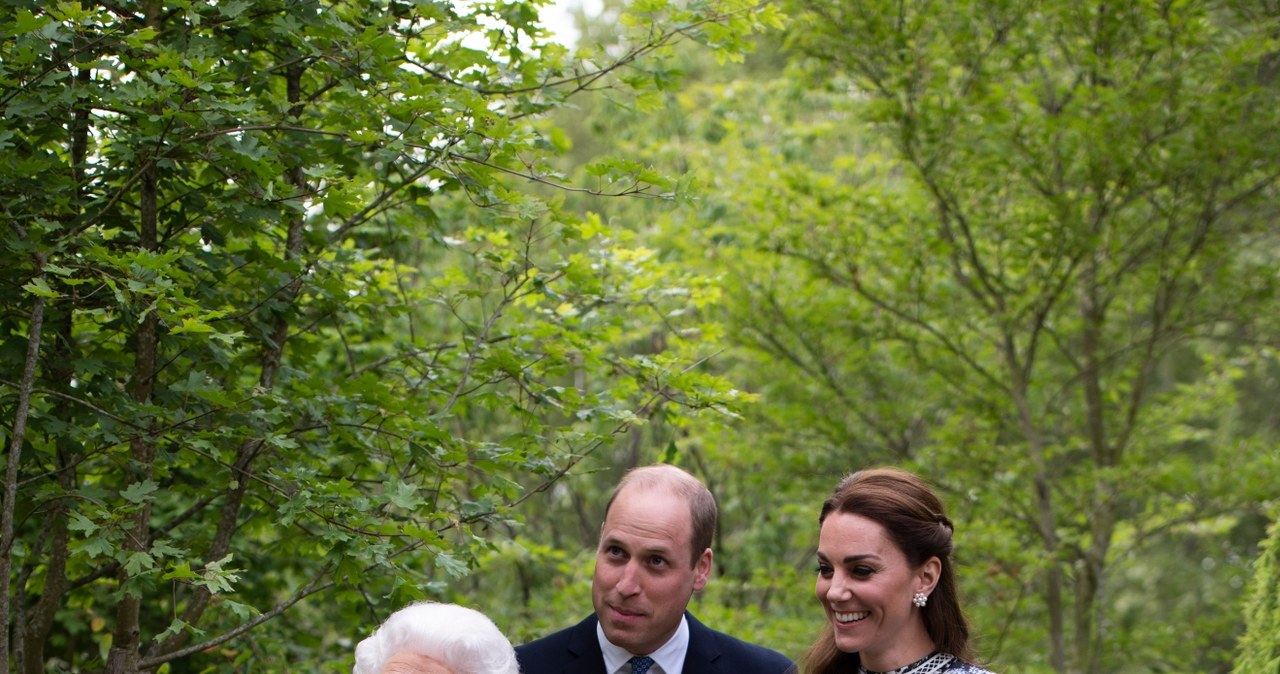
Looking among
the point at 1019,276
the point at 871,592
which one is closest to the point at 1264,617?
the point at 871,592

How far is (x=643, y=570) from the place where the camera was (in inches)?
131

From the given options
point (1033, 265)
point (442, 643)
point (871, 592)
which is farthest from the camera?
point (1033, 265)

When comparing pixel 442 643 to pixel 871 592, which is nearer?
pixel 442 643

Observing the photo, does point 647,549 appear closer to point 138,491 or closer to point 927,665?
point 927,665

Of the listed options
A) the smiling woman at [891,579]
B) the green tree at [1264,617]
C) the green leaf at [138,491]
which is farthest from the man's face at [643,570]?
the green tree at [1264,617]

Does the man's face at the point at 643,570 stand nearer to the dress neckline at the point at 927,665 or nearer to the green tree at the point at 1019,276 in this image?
the dress neckline at the point at 927,665

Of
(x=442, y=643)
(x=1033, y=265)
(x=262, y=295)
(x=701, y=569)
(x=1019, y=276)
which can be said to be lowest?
(x=442, y=643)

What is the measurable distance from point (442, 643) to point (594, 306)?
7.34 feet

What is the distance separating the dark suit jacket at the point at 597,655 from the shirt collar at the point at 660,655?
0.02m

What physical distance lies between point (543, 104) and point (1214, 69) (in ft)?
18.7

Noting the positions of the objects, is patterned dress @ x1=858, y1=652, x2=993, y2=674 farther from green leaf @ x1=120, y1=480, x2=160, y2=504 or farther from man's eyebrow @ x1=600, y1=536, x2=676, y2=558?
green leaf @ x1=120, y1=480, x2=160, y2=504

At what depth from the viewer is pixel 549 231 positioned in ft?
14.7

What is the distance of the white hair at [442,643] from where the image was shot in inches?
109

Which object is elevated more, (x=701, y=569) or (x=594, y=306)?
(x=594, y=306)
